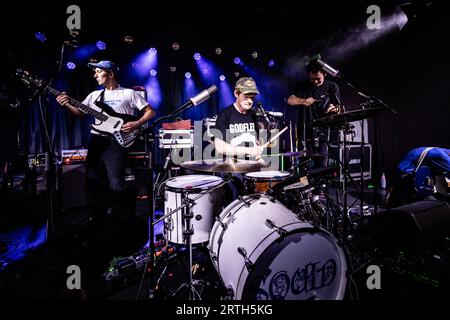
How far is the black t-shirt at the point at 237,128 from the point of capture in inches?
131

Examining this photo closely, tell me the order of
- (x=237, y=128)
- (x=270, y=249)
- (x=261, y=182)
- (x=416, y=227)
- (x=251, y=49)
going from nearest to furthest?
(x=270, y=249) < (x=261, y=182) < (x=416, y=227) < (x=237, y=128) < (x=251, y=49)

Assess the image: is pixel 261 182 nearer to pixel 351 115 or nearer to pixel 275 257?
pixel 275 257

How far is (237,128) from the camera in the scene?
11.0 ft

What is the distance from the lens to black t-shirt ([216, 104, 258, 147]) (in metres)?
3.32

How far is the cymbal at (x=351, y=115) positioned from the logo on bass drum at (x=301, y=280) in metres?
1.11

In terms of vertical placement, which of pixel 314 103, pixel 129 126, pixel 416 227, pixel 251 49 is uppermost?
pixel 251 49

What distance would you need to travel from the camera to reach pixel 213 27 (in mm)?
6836

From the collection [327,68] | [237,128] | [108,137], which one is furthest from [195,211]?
[108,137]

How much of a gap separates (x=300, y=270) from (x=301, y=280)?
8 centimetres

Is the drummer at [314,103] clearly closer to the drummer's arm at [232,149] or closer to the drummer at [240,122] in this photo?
the drummer at [240,122]

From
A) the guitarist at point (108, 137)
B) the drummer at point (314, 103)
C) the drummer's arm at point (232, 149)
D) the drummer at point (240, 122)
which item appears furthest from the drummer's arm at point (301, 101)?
the guitarist at point (108, 137)

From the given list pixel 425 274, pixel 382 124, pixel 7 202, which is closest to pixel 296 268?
pixel 425 274
